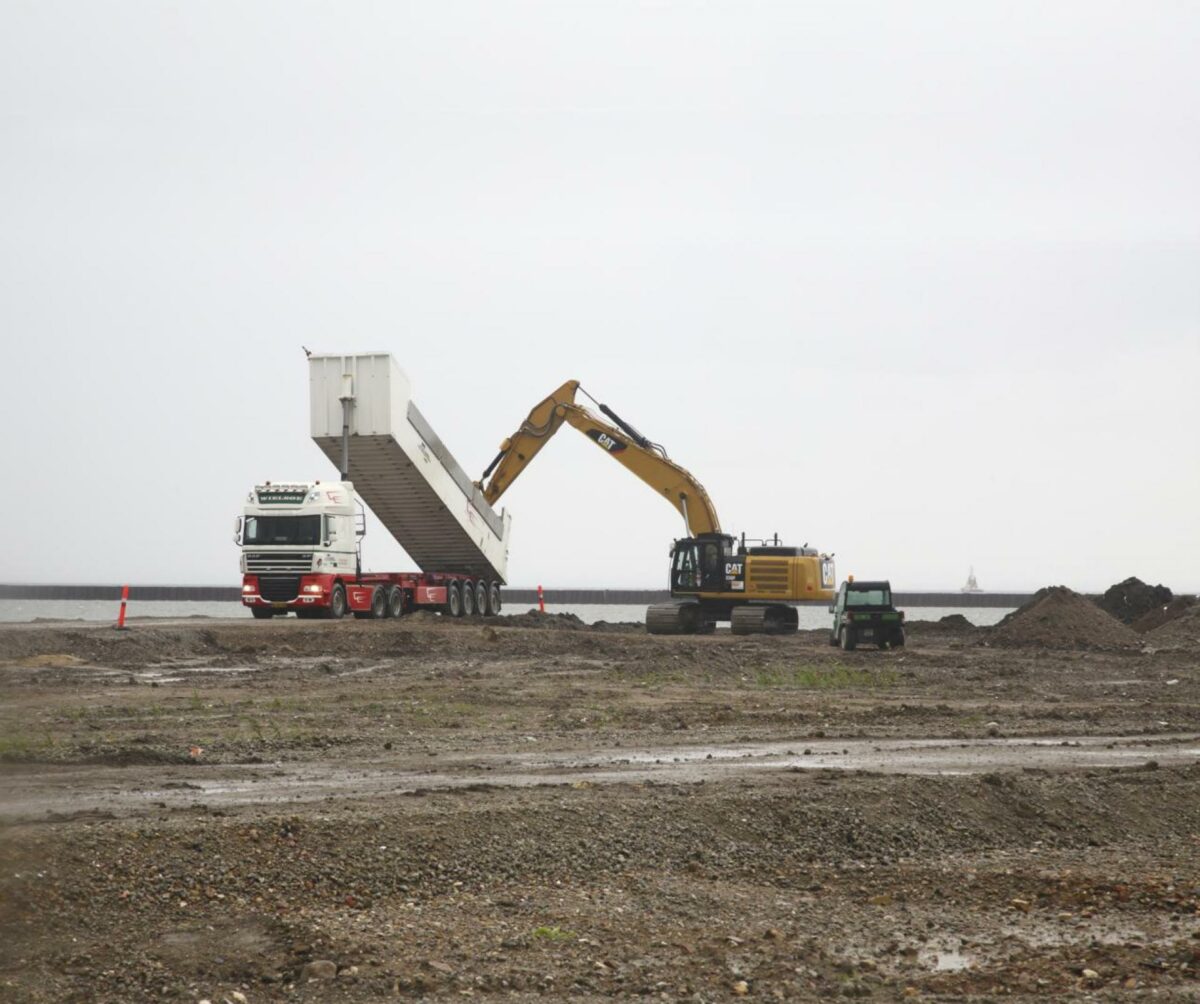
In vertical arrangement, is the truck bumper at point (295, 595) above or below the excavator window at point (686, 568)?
below

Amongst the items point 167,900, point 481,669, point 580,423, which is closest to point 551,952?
point 167,900

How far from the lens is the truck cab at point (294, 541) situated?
3944 centimetres

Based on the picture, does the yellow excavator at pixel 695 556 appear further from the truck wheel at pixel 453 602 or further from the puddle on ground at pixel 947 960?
the puddle on ground at pixel 947 960

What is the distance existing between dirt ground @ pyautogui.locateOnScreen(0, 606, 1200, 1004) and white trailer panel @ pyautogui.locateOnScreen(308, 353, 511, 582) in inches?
750

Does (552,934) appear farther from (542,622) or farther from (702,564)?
(542,622)

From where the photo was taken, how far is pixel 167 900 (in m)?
9.20

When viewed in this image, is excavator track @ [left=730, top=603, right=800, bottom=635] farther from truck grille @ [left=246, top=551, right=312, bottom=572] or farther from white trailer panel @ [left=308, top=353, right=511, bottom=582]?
truck grille @ [left=246, top=551, right=312, bottom=572]

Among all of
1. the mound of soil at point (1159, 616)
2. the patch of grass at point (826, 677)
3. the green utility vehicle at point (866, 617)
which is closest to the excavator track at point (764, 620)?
the green utility vehicle at point (866, 617)

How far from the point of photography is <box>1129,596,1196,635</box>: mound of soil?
4850 centimetres

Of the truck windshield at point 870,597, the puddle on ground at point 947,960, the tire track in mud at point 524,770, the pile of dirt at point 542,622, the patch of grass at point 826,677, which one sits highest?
the truck windshield at point 870,597

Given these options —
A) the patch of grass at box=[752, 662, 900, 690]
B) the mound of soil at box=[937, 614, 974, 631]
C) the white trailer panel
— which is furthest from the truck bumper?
the mound of soil at box=[937, 614, 974, 631]

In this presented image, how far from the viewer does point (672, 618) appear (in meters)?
44.3

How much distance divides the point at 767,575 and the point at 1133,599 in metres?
17.2

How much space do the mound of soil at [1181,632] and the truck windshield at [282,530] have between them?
75.3ft
